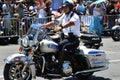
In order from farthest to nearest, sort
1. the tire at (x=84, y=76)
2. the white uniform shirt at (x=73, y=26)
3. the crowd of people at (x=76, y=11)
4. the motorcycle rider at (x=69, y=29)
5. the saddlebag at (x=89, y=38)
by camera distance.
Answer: the crowd of people at (x=76, y=11) < the saddlebag at (x=89, y=38) < the tire at (x=84, y=76) < the white uniform shirt at (x=73, y=26) < the motorcycle rider at (x=69, y=29)

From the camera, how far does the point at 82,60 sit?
8.38 meters

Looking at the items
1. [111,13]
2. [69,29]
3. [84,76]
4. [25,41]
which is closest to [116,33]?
[111,13]

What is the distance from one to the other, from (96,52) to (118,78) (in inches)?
34.6

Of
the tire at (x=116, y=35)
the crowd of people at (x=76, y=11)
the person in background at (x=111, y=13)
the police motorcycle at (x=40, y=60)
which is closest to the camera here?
the police motorcycle at (x=40, y=60)

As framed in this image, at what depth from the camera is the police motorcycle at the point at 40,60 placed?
7.78 metres

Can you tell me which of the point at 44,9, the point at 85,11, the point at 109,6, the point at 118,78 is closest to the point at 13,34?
the point at 44,9

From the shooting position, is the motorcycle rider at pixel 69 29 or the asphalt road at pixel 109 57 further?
the asphalt road at pixel 109 57

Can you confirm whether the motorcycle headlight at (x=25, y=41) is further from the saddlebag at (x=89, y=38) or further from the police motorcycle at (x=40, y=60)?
the saddlebag at (x=89, y=38)

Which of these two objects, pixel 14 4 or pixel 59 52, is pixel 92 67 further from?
pixel 14 4

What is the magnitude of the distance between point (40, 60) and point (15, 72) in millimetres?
562

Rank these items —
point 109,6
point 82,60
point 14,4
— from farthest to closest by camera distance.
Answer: point 109,6, point 14,4, point 82,60

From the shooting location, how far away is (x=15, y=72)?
25.6 feet

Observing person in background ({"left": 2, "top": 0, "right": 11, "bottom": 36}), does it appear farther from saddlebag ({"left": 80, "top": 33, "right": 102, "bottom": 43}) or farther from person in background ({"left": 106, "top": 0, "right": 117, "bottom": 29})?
saddlebag ({"left": 80, "top": 33, "right": 102, "bottom": 43})

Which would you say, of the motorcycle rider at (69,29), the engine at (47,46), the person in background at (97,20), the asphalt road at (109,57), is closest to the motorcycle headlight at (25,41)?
the engine at (47,46)
